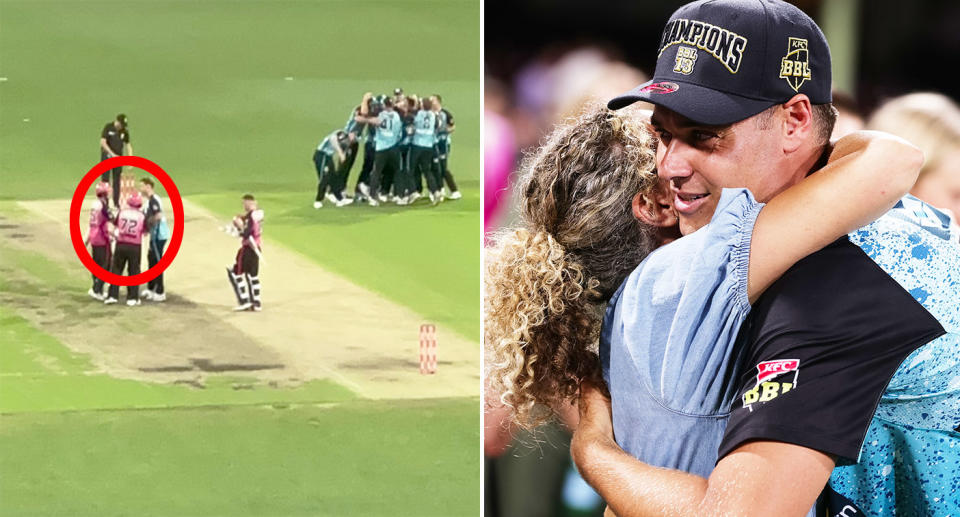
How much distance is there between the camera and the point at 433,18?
5.36 metres

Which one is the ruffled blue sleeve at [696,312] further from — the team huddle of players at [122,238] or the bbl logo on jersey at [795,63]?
the team huddle of players at [122,238]

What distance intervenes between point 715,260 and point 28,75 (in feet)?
16.0

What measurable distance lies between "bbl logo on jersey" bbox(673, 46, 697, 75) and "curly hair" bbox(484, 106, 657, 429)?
0.21m

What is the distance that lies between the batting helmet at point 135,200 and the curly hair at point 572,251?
159 inches

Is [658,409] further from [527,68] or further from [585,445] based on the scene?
[527,68]

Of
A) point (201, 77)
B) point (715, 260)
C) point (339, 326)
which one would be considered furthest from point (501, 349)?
point (201, 77)

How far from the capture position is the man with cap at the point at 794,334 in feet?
3.74

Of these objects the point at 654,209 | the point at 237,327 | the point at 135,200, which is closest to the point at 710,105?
the point at 654,209

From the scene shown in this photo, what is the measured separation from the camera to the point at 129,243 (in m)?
5.24

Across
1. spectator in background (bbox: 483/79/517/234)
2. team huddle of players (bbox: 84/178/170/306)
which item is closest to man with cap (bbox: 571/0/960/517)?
spectator in background (bbox: 483/79/517/234)

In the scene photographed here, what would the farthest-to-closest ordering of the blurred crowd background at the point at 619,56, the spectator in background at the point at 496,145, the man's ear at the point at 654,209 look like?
the spectator in background at the point at 496,145 → the blurred crowd background at the point at 619,56 → the man's ear at the point at 654,209

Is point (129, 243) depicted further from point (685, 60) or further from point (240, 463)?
point (685, 60)

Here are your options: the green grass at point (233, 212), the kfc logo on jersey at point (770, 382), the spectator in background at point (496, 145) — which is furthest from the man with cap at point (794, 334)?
the green grass at point (233, 212)

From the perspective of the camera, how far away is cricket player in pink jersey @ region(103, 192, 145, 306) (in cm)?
521
